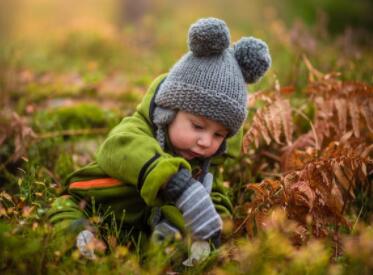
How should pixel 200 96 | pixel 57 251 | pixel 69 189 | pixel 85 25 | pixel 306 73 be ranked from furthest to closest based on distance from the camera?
pixel 85 25, pixel 306 73, pixel 69 189, pixel 200 96, pixel 57 251

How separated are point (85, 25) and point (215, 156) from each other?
24.1 ft

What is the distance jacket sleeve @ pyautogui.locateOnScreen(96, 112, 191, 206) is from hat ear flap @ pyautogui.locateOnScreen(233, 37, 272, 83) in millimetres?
642

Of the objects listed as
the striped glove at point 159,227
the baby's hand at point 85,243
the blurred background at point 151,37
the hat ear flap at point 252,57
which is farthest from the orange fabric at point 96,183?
the blurred background at point 151,37

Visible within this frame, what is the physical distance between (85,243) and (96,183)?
54 centimetres

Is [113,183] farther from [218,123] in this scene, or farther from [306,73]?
[306,73]

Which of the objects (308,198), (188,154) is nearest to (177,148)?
(188,154)

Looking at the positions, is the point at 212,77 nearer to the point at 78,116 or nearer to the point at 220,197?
the point at 220,197

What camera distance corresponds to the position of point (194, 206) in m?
2.50

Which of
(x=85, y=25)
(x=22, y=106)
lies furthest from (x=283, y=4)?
(x=22, y=106)

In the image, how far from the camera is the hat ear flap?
114 inches

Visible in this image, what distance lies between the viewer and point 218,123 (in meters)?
2.80

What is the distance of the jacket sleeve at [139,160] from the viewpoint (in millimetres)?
2498

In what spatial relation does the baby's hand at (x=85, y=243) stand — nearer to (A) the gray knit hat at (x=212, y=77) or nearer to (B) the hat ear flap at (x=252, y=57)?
(A) the gray knit hat at (x=212, y=77)

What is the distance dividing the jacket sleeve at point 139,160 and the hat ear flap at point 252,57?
642mm
